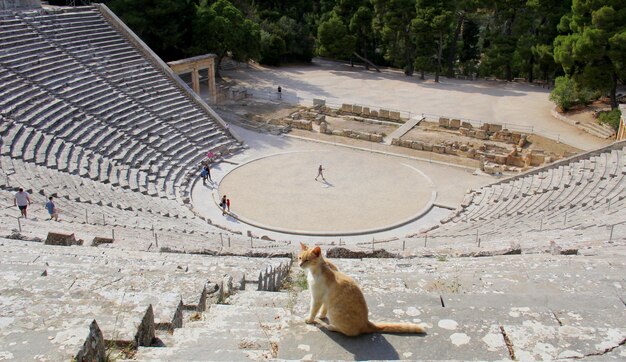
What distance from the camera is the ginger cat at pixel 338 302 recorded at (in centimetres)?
466

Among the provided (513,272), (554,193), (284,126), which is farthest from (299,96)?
(513,272)

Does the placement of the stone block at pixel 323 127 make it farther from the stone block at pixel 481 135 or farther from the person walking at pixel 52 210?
the person walking at pixel 52 210

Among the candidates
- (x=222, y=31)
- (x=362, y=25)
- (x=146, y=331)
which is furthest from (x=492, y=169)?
(x=362, y=25)

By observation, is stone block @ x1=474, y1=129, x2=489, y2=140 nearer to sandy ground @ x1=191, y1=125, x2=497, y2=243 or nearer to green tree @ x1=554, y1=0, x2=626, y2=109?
sandy ground @ x1=191, y1=125, x2=497, y2=243

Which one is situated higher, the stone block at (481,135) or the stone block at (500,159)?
the stone block at (481,135)

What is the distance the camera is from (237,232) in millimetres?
17297

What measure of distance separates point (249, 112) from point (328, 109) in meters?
4.63

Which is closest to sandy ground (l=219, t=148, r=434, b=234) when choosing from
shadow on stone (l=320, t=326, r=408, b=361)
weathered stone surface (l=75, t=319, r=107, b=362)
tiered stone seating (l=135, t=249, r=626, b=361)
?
tiered stone seating (l=135, t=249, r=626, b=361)

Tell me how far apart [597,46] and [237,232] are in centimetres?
2212

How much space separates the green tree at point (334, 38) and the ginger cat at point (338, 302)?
1545 inches

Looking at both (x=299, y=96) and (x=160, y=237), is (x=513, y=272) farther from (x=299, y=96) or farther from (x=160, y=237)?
(x=299, y=96)

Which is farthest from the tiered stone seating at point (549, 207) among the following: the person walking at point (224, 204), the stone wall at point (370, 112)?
the stone wall at point (370, 112)

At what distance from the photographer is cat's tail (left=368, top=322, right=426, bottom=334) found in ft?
15.0

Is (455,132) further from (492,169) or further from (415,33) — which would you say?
(415,33)
